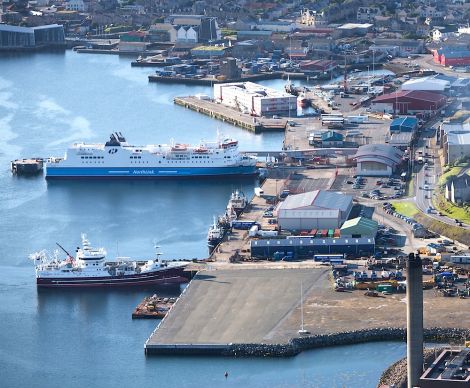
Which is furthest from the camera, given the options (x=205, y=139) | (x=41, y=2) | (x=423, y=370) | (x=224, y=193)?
(x=41, y=2)

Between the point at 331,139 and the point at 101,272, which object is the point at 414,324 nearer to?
the point at 101,272

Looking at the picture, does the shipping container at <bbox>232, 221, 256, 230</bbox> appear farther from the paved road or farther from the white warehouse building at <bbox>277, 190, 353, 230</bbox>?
the paved road

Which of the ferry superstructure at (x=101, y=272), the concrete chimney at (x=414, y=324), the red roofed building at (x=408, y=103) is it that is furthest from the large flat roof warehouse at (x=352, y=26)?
the concrete chimney at (x=414, y=324)

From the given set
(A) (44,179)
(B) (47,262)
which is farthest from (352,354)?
(A) (44,179)

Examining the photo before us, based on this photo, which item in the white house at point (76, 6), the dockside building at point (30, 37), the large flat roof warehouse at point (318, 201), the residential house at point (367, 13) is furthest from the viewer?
the white house at point (76, 6)

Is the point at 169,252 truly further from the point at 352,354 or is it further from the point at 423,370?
the point at 423,370

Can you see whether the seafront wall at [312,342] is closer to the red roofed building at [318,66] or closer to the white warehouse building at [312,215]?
the white warehouse building at [312,215]

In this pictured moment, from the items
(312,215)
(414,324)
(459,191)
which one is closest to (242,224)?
(312,215)
